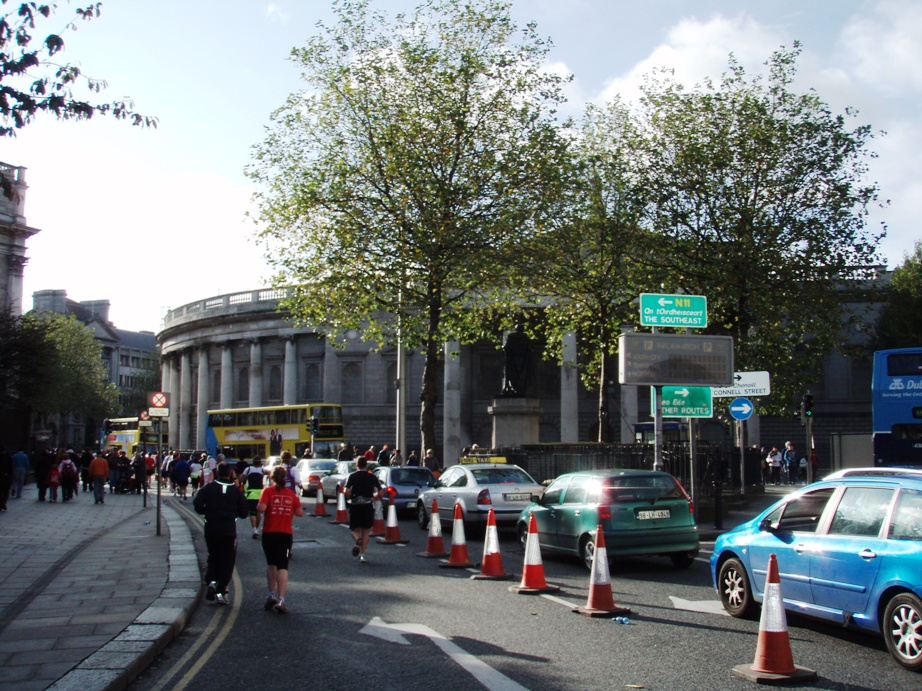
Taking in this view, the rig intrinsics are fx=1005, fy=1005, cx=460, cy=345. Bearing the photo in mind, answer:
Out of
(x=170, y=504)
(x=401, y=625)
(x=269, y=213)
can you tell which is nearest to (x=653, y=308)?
(x=401, y=625)

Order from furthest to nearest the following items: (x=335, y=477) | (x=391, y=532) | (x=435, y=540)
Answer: (x=335, y=477) → (x=391, y=532) → (x=435, y=540)

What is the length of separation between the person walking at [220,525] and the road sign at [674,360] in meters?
9.96

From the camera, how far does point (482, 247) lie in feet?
107

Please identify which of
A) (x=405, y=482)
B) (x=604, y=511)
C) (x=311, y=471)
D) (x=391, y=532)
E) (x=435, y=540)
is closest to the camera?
(x=604, y=511)

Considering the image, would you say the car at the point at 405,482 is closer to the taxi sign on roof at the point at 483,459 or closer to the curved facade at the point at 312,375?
the taxi sign on roof at the point at 483,459

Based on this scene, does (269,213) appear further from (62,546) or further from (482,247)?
(62,546)

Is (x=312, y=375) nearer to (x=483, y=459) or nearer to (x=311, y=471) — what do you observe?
(x=311, y=471)

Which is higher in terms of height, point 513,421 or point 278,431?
point 513,421

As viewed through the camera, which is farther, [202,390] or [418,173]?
[202,390]

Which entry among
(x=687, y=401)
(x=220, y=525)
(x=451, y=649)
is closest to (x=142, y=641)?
(x=451, y=649)

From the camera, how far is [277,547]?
1111cm

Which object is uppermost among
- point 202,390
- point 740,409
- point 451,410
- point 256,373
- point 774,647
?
point 256,373

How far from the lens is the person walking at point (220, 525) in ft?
38.7

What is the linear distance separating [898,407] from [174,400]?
241 ft
